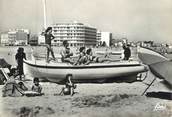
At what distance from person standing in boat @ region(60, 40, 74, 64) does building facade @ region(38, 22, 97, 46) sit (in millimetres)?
31

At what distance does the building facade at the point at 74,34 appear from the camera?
2188mm

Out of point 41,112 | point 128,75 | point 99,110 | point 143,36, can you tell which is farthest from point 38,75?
point 143,36

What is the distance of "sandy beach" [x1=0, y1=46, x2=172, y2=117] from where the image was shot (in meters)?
2.13

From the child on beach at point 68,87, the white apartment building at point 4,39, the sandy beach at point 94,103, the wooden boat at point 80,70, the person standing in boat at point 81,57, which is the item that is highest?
the white apartment building at point 4,39

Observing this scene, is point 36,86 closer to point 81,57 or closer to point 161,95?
point 81,57

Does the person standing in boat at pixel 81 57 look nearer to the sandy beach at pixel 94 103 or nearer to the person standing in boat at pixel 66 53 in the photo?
the person standing in boat at pixel 66 53

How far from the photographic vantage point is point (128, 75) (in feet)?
7.71

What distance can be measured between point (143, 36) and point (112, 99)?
0.49m

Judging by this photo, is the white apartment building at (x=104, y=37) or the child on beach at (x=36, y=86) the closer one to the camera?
the white apartment building at (x=104, y=37)

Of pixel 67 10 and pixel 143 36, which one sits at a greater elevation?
pixel 67 10

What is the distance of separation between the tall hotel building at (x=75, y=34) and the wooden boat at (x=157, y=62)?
0.35m

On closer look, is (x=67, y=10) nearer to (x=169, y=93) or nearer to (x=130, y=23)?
(x=130, y=23)

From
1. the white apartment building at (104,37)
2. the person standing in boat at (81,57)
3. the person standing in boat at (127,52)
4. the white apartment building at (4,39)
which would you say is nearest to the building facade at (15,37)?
the white apartment building at (4,39)

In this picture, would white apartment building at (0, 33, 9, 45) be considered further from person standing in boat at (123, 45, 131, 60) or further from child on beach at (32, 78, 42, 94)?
Result: person standing in boat at (123, 45, 131, 60)
